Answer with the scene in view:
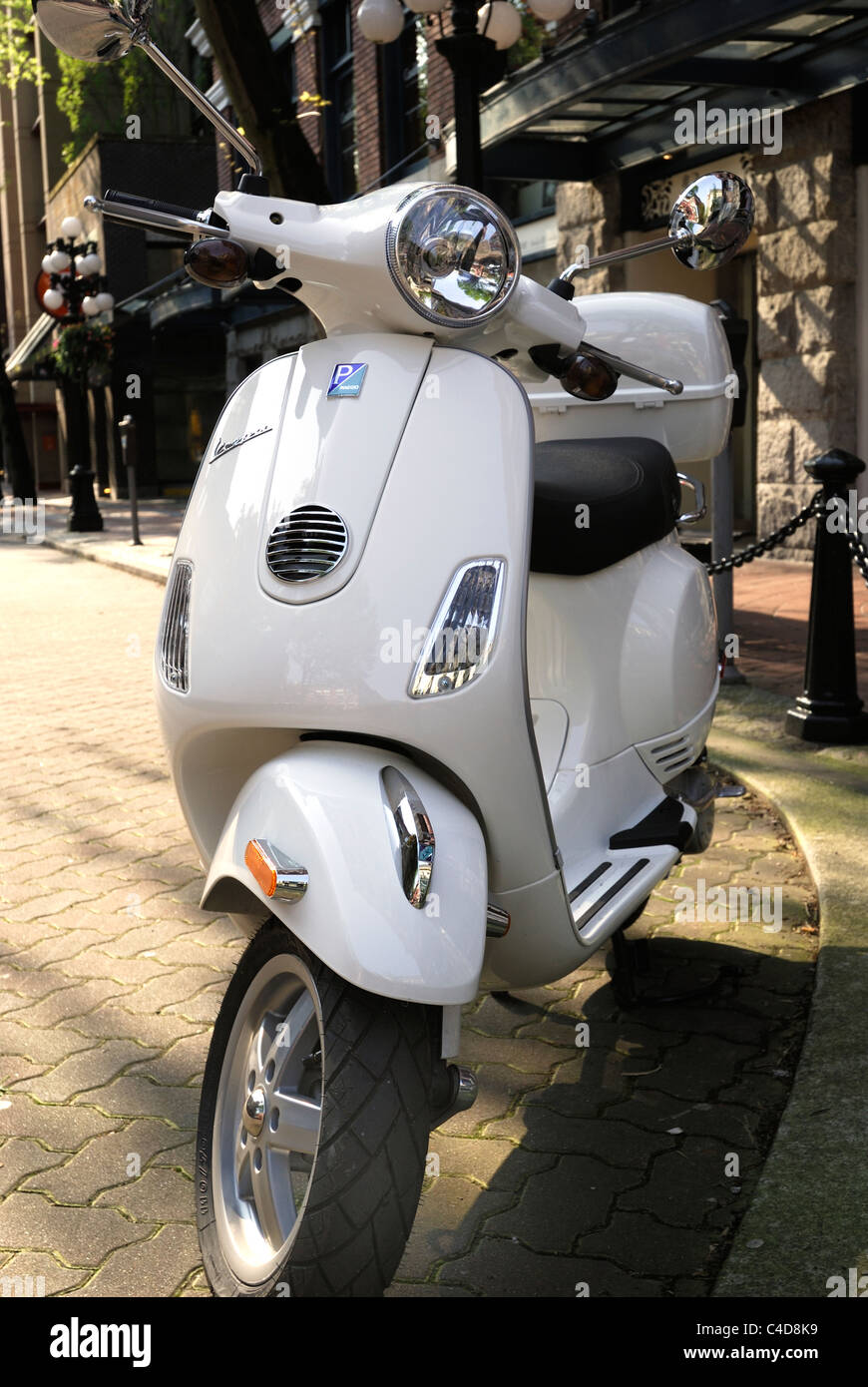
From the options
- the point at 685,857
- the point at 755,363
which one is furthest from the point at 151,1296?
the point at 755,363

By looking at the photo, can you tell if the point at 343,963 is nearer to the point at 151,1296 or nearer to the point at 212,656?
the point at 212,656

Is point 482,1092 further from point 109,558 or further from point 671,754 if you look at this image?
point 109,558

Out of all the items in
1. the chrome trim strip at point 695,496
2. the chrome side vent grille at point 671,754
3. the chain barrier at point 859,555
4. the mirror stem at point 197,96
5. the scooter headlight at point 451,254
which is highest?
the mirror stem at point 197,96

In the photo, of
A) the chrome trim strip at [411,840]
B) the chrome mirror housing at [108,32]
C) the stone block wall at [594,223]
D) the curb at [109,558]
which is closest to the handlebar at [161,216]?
the chrome mirror housing at [108,32]

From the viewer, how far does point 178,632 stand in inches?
92.9

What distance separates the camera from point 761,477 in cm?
1134

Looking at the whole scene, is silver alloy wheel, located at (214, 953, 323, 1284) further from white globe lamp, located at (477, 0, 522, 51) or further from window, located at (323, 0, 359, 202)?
window, located at (323, 0, 359, 202)

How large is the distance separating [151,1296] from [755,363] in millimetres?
11670

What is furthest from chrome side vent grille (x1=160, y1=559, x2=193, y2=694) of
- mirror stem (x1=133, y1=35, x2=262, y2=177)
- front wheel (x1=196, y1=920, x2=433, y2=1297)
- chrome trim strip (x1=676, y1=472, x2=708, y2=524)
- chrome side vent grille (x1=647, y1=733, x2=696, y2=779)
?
chrome trim strip (x1=676, y1=472, x2=708, y2=524)

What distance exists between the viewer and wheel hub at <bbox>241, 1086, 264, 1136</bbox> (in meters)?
1.98

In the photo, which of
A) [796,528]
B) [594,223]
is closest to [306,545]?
[796,528]

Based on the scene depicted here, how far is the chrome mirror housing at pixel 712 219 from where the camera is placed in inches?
108

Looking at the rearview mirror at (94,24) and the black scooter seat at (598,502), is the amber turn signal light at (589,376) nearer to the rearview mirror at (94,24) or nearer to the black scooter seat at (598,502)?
the black scooter seat at (598,502)

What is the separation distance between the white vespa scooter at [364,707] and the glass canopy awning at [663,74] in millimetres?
7696
